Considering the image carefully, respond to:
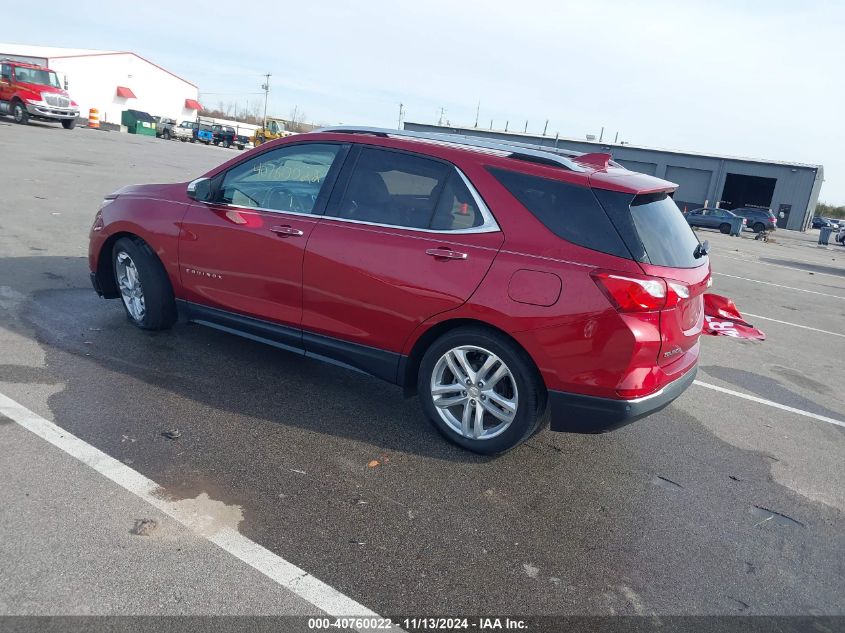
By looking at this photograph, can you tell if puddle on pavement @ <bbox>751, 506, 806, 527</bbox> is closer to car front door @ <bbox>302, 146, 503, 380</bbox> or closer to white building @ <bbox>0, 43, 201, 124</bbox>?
car front door @ <bbox>302, 146, 503, 380</bbox>

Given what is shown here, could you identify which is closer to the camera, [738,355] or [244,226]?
[244,226]

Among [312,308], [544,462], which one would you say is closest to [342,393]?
[312,308]

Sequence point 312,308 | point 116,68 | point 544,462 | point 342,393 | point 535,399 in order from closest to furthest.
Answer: point 535,399 → point 544,462 → point 312,308 → point 342,393 → point 116,68

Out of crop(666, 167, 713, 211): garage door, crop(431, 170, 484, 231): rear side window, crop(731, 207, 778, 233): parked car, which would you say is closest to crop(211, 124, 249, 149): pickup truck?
crop(666, 167, 713, 211): garage door

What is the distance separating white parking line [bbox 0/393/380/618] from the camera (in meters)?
2.80

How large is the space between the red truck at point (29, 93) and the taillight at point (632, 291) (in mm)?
34116

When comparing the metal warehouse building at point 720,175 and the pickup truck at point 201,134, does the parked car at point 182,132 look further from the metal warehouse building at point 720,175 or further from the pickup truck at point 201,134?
the metal warehouse building at point 720,175

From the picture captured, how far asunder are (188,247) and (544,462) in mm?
2960

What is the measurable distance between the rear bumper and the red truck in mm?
34017

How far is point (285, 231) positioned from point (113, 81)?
75350 mm

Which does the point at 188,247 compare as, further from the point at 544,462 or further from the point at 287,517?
the point at 544,462

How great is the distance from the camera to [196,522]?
3217mm

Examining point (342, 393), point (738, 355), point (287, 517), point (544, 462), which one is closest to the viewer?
point (287, 517)

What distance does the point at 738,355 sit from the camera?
24.8 ft
